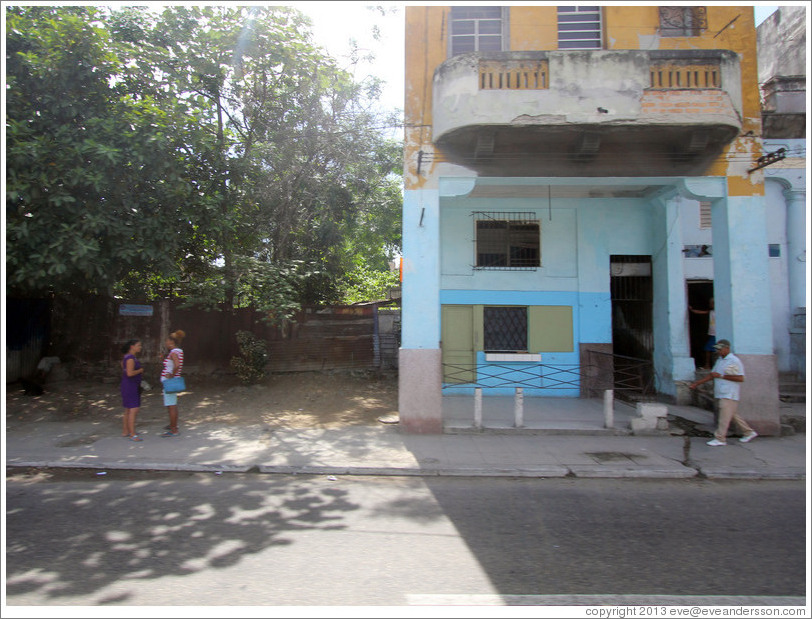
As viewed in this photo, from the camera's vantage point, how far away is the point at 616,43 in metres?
8.97

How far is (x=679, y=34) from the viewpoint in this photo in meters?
9.08

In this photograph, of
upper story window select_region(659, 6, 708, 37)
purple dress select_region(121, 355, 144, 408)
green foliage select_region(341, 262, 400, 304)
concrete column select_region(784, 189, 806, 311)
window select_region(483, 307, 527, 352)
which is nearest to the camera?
purple dress select_region(121, 355, 144, 408)

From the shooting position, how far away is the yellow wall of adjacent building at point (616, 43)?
8.62 meters

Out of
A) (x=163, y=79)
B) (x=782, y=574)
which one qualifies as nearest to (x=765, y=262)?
(x=782, y=574)

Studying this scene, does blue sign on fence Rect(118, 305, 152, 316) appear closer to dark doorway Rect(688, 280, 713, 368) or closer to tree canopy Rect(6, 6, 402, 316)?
tree canopy Rect(6, 6, 402, 316)

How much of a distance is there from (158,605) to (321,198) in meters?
10.4

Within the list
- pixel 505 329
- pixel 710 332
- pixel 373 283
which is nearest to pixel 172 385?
pixel 505 329

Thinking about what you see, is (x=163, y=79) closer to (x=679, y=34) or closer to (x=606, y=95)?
(x=606, y=95)

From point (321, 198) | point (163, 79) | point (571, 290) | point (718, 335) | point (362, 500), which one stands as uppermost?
point (163, 79)

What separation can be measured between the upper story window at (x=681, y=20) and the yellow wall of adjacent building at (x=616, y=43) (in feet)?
0.45

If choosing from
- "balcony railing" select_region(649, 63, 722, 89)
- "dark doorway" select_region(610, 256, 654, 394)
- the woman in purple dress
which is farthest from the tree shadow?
"dark doorway" select_region(610, 256, 654, 394)

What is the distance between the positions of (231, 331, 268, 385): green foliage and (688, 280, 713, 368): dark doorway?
997 cm

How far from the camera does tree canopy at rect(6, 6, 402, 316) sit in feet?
25.5

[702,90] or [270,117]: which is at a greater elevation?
[270,117]
